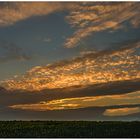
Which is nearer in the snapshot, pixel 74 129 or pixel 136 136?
pixel 136 136

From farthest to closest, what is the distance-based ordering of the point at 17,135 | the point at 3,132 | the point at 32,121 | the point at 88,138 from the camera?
1. the point at 32,121
2. the point at 3,132
3. the point at 17,135
4. the point at 88,138

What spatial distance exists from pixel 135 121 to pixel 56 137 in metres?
15.5

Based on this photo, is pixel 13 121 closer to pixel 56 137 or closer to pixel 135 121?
pixel 135 121

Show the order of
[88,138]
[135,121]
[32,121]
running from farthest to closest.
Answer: [32,121] < [135,121] < [88,138]

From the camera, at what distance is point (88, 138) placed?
33.6m

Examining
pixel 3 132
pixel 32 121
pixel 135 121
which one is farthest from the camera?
pixel 32 121

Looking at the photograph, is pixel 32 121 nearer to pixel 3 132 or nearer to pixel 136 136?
pixel 3 132

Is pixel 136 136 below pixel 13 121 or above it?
below

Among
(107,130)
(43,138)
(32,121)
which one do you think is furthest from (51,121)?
(43,138)

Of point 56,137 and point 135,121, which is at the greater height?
point 135,121

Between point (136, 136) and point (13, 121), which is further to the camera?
point (13, 121)

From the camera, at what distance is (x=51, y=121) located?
162ft

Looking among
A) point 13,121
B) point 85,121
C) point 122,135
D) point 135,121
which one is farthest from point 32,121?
point 122,135

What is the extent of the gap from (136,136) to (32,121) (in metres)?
18.5
